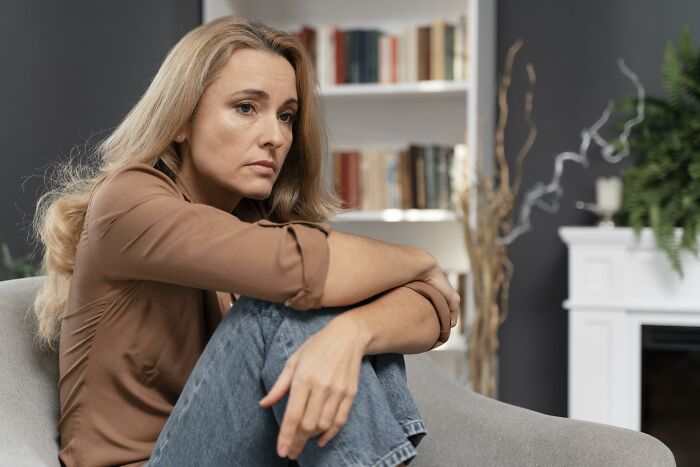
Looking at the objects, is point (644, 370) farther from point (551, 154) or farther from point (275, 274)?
point (275, 274)

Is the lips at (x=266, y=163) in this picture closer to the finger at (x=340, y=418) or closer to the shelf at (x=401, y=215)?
the finger at (x=340, y=418)

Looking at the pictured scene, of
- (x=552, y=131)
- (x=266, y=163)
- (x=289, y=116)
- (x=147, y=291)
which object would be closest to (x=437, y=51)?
(x=552, y=131)

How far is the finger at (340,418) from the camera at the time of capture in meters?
1.11

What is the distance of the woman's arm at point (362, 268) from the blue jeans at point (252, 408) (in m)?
0.05

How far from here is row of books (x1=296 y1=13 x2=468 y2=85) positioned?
11.0ft

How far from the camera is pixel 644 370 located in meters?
3.18

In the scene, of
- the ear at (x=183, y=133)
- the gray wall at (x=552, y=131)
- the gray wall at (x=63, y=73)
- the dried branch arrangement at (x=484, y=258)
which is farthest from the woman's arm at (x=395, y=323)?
the gray wall at (x=552, y=131)

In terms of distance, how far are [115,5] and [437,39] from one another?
1257mm

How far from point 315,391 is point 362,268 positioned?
207 millimetres

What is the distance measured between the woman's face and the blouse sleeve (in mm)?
226

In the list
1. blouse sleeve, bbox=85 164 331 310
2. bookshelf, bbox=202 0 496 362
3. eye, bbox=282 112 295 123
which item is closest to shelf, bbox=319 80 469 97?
bookshelf, bbox=202 0 496 362

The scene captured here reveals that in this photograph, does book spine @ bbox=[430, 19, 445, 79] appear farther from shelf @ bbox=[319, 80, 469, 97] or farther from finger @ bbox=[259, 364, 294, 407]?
finger @ bbox=[259, 364, 294, 407]

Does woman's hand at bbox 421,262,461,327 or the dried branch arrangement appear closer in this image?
woman's hand at bbox 421,262,461,327

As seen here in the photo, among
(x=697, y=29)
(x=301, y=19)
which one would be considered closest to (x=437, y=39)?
(x=301, y=19)
